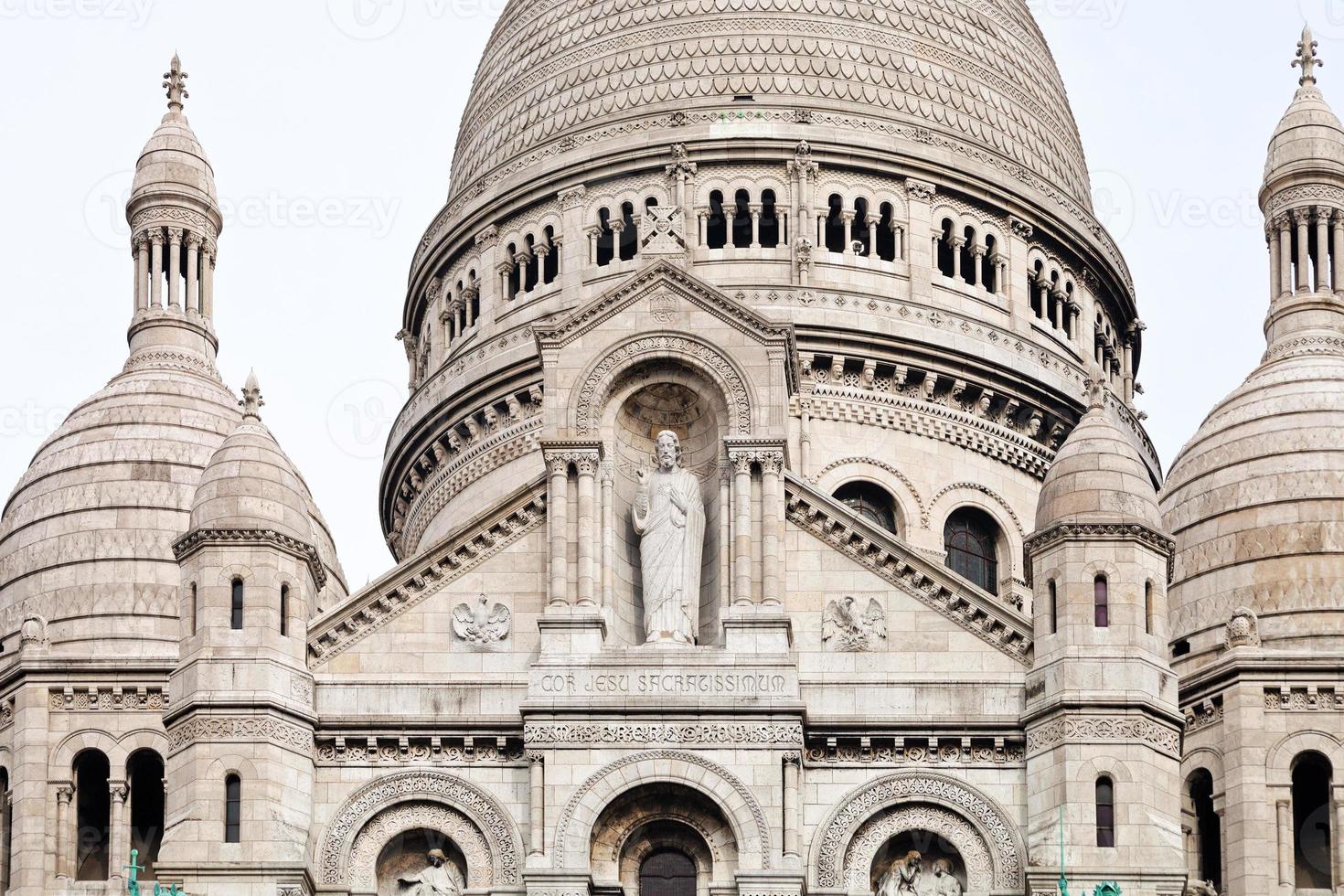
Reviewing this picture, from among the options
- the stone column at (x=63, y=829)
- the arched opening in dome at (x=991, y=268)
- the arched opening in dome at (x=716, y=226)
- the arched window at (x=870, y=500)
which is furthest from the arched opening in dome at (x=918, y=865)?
the arched opening in dome at (x=991, y=268)

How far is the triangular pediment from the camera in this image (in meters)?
68.7

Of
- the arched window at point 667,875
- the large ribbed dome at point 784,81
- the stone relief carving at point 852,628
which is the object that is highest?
the large ribbed dome at point 784,81

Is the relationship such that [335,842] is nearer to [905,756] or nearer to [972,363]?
[905,756]

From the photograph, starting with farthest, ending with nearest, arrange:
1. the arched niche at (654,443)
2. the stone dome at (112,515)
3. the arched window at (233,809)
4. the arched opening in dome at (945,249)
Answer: the arched opening in dome at (945,249), the stone dome at (112,515), the arched niche at (654,443), the arched window at (233,809)

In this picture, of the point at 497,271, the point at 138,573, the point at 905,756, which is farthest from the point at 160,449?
the point at 905,756

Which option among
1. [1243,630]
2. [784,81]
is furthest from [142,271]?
[1243,630]

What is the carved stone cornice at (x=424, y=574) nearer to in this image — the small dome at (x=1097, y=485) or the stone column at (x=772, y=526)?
the stone column at (x=772, y=526)

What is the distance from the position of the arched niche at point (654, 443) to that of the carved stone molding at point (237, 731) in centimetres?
513

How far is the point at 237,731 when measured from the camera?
65.4m

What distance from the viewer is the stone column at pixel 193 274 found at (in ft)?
272

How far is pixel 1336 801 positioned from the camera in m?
72.8

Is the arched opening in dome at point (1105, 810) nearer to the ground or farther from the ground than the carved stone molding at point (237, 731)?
nearer to the ground

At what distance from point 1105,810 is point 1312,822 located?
9.79m

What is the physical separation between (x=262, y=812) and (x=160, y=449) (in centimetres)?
1443
